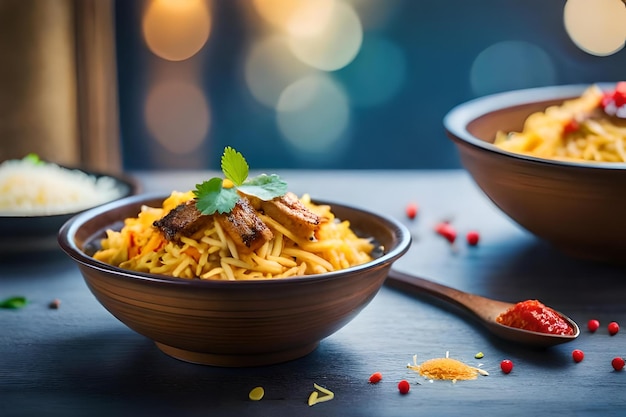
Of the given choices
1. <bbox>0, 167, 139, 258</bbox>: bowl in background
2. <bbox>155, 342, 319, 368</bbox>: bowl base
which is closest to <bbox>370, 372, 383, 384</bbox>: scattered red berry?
<bbox>155, 342, 319, 368</bbox>: bowl base

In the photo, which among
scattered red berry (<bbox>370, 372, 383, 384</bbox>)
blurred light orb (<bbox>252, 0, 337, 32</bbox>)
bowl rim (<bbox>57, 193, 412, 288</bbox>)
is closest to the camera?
bowl rim (<bbox>57, 193, 412, 288</bbox>)

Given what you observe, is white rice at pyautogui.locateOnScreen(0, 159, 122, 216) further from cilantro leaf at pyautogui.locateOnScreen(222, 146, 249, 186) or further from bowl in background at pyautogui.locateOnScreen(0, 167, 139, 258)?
cilantro leaf at pyautogui.locateOnScreen(222, 146, 249, 186)

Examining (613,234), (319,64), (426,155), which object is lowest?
(426,155)

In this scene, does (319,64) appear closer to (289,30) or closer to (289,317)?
(289,30)

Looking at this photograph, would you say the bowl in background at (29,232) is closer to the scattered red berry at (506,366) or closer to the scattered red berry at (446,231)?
the scattered red berry at (446,231)

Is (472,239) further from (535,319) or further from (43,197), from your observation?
(43,197)

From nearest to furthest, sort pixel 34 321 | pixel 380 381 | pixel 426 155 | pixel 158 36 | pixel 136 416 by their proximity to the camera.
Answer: pixel 136 416 < pixel 380 381 < pixel 34 321 < pixel 158 36 < pixel 426 155

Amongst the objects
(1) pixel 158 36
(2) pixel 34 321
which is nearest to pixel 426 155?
(1) pixel 158 36

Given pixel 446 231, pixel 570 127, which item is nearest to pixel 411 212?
pixel 446 231
